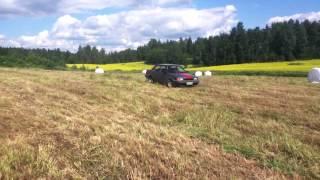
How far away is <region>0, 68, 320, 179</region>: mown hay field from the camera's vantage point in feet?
22.9

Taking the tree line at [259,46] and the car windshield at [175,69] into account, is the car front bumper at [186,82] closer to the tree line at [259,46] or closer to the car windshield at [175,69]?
the car windshield at [175,69]

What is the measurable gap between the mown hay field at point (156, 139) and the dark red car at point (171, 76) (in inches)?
310

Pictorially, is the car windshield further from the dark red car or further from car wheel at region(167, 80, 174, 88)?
car wheel at region(167, 80, 174, 88)

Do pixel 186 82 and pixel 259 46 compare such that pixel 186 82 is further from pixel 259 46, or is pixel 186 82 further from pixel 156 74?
pixel 259 46

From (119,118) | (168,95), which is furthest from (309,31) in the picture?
(119,118)

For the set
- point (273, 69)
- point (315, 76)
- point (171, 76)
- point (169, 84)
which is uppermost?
point (171, 76)

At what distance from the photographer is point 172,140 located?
898cm

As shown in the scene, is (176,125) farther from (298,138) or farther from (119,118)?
(298,138)

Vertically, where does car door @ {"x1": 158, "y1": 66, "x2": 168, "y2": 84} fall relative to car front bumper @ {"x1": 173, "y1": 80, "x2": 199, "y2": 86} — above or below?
above

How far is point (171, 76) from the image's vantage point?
953 inches

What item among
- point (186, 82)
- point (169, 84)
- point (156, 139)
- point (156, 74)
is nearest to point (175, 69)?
point (156, 74)

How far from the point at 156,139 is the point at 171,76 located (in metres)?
15.4

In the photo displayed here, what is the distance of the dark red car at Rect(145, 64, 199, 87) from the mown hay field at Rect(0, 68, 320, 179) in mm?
7880

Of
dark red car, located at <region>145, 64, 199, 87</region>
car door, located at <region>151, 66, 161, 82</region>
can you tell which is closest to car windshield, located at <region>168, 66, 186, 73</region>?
dark red car, located at <region>145, 64, 199, 87</region>
